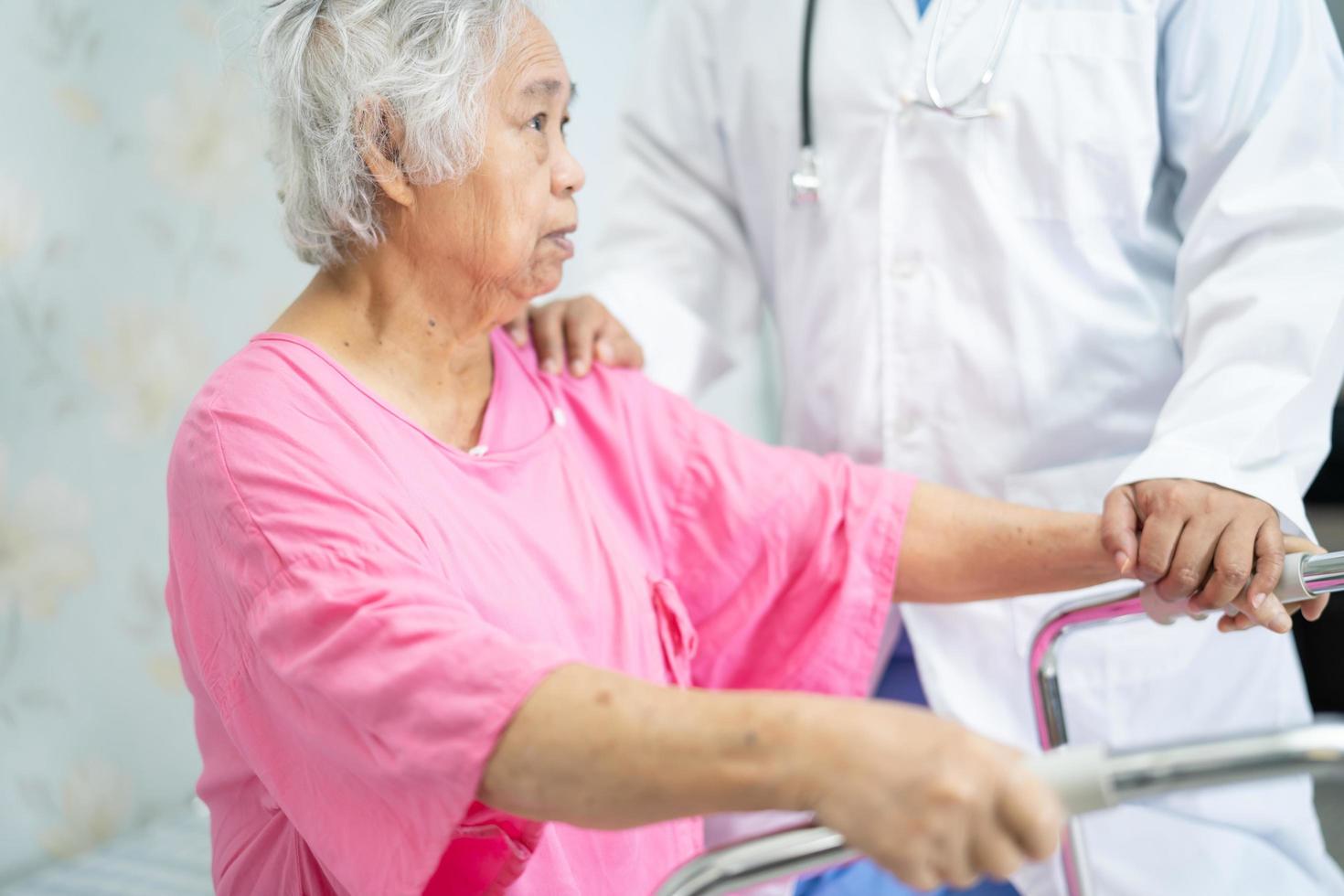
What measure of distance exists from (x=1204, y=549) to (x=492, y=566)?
634 millimetres

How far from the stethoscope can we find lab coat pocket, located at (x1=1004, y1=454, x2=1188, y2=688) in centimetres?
42

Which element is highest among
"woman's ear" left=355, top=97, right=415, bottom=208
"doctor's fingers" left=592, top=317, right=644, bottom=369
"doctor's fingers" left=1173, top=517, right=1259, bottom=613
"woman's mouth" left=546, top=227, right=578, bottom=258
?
"woman's ear" left=355, top=97, right=415, bottom=208

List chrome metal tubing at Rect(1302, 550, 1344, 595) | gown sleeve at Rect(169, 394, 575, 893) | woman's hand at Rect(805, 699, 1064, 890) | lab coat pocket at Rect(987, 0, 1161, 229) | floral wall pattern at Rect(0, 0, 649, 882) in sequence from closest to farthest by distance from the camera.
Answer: woman's hand at Rect(805, 699, 1064, 890)
gown sleeve at Rect(169, 394, 575, 893)
chrome metal tubing at Rect(1302, 550, 1344, 595)
lab coat pocket at Rect(987, 0, 1161, 229)
floral wall pattern at Rect(0, 0, 649, 882)

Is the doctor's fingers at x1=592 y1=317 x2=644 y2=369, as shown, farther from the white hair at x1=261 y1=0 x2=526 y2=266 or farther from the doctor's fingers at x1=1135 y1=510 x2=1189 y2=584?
the doctor's fingers at x1=1135 y1=510 x2=1189 y2=584

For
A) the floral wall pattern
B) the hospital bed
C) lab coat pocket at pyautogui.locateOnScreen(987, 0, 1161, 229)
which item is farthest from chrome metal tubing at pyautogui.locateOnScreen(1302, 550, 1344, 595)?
the floral wall pattern

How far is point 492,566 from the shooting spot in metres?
1.08

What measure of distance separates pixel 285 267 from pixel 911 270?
107 cm

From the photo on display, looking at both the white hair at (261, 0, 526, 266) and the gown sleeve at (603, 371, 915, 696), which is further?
the gown sleeve at (603, 371, 915, 696)

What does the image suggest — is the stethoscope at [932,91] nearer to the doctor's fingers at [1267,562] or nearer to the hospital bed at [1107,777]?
the doctor's fingers at [1267,562]

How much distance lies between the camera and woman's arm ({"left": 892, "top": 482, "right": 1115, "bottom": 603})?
1.24 metres

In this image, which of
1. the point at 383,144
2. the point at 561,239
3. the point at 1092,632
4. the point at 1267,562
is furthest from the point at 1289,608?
the point at 383,144

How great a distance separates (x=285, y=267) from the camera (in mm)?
2018

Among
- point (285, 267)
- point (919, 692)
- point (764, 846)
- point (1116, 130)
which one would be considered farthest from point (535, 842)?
point (285, 267)

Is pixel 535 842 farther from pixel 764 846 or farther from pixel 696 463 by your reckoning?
pixel 696 463
